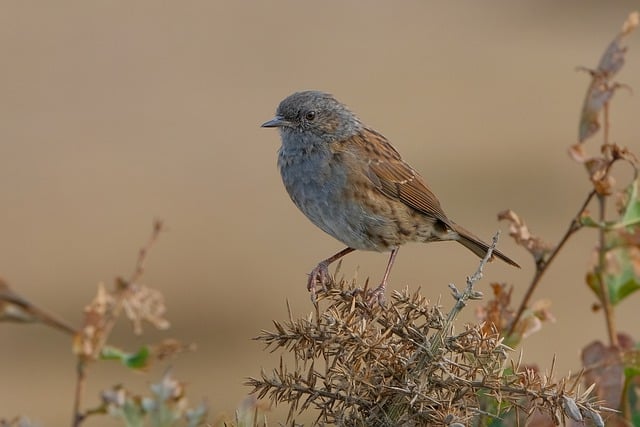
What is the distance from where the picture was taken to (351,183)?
18.7ft

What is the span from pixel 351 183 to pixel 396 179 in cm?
32

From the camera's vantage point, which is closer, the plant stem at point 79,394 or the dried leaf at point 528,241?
the plant stem at point 79,394

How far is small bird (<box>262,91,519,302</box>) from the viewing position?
18.4 feet

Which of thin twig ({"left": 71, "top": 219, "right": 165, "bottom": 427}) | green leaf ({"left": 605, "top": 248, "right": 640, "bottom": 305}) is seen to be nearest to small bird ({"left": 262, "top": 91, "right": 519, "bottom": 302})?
green leaf ({"left": 605, "top": 248, "right": 640, "bottom": 305})

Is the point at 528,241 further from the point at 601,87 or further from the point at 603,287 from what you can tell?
the point at 601,87

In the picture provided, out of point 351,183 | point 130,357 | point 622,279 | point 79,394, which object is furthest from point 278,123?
point 79,394

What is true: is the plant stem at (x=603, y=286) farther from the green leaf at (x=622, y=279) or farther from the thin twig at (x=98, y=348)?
the thin twig at (x=98, y=348)

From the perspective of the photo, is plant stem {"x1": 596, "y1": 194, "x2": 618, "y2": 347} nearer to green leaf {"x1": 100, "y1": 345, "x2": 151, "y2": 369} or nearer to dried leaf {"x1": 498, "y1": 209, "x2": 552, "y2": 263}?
Answer: dried leaf {"x1": 498, "y1": 209, "x2": 552, "y2": 263}

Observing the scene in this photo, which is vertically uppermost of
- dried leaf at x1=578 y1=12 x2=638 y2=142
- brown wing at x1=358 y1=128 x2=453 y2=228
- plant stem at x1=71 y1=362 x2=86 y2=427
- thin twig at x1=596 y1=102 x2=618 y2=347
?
brown wing at x1=358 y1=128 x2=453 y2=228

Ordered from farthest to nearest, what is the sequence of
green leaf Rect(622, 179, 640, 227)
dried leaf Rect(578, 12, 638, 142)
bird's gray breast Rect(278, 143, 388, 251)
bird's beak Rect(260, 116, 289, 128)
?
bird's beak Rect(260, 116, 289, 128) → bird's gray breast Rect(278, 143, 388, 251) → dried leaf Rect(578, 12, 638, 142) → green leaf Rect(622, 179, 640, 227)

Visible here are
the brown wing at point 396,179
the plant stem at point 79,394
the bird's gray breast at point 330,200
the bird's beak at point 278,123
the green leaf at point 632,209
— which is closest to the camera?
the plant stem at point 79,394

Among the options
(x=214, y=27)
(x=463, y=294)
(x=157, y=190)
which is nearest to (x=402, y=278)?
(x=157, y=190)

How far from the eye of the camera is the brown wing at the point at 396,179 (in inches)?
232

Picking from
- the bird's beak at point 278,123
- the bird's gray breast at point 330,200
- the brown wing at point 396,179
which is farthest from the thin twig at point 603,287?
the bird's beak at point 278,123
